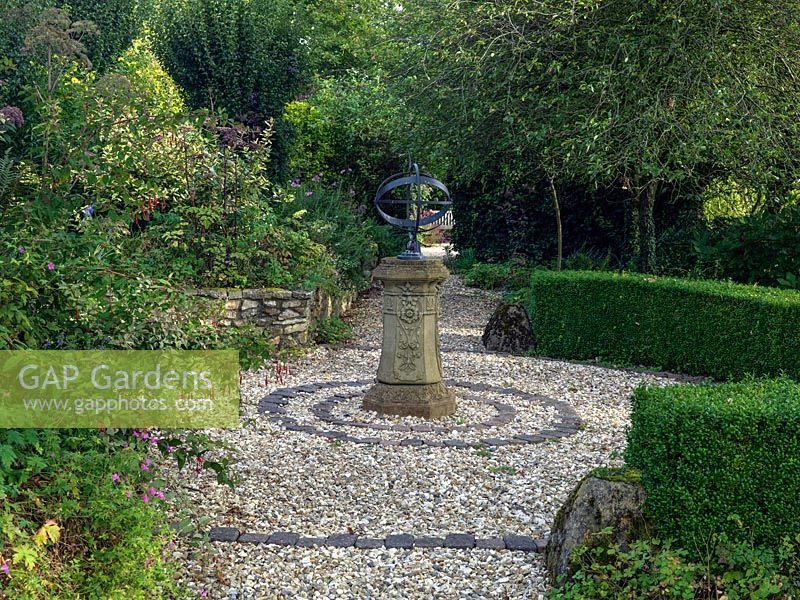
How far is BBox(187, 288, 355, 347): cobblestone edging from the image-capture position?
8430 mm

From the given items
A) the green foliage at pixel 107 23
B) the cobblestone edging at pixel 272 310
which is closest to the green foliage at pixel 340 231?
the cobblestone edging at pixel 272 310

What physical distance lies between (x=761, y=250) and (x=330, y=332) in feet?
15.4

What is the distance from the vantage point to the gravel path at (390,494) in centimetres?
368

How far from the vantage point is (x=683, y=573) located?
3.27 meters

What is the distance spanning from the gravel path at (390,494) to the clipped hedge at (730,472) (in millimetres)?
717

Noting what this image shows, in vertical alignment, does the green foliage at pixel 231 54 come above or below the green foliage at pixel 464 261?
above

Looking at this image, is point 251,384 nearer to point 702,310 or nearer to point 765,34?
point 702,310

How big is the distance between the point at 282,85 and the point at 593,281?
790cm

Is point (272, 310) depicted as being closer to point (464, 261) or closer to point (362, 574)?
point (362, 574)

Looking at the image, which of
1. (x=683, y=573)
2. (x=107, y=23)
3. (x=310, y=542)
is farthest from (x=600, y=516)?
(x=107, y=23)

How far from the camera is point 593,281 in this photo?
8.86 m

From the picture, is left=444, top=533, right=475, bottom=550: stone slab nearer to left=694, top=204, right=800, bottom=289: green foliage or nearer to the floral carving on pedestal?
the floral carving on pedestal

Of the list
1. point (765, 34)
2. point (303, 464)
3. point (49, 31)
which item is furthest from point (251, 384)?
point (765, 34)

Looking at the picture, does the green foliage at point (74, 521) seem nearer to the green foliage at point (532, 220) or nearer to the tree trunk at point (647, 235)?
the tree trunk at point (647, 235)
